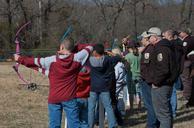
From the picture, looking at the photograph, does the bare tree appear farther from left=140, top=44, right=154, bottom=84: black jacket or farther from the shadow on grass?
left=140, top=44, right=154, bottom=84: black jacket

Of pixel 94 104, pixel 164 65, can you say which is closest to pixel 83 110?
pixel 94 104

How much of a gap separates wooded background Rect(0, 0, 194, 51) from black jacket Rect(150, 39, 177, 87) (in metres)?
45.2

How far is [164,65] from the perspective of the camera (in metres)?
8.20

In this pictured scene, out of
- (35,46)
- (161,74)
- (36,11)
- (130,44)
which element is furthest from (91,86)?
(36,11)

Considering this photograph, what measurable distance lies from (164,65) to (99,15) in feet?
165

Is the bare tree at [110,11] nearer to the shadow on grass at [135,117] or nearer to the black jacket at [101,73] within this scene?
the shadow on grass at [135,117]

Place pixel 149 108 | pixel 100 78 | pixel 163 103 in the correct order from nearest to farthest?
1. pixel 163 103
2. pixel 100 78
3. pixel 149 108

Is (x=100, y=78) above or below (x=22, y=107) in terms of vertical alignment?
above

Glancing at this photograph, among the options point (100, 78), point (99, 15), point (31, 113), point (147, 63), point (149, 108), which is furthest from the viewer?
point (99, 15)

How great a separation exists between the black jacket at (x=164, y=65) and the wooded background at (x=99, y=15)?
148ft

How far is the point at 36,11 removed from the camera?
56875 millimetres

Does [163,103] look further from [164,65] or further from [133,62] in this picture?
[133,62]

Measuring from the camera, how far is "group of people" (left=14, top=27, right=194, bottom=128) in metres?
7.91

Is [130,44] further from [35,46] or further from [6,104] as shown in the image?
[35,46]
